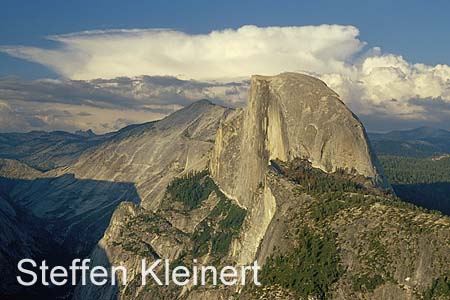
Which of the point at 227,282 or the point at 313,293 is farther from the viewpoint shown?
the point at 227,282

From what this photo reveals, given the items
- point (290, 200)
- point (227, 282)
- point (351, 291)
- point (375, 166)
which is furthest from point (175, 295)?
point (351, 291)

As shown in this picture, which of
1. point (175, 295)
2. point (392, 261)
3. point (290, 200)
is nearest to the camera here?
point (392, 261)

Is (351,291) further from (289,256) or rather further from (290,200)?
(290,200)

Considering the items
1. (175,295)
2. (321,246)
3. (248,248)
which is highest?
(321,246)

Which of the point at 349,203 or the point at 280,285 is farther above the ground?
the point at 349,203

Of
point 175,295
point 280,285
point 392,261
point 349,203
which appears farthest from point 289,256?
point 175,295

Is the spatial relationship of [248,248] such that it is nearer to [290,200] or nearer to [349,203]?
[290,200]

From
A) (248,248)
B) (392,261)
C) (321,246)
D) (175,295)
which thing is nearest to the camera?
(392,261)

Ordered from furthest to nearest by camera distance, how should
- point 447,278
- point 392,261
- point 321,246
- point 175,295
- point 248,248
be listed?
1. point 175,295
2. point 248,248
3. point 321,246
4. point 392,261
5. point 447,278

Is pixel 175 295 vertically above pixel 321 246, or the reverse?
pixel 321 246
